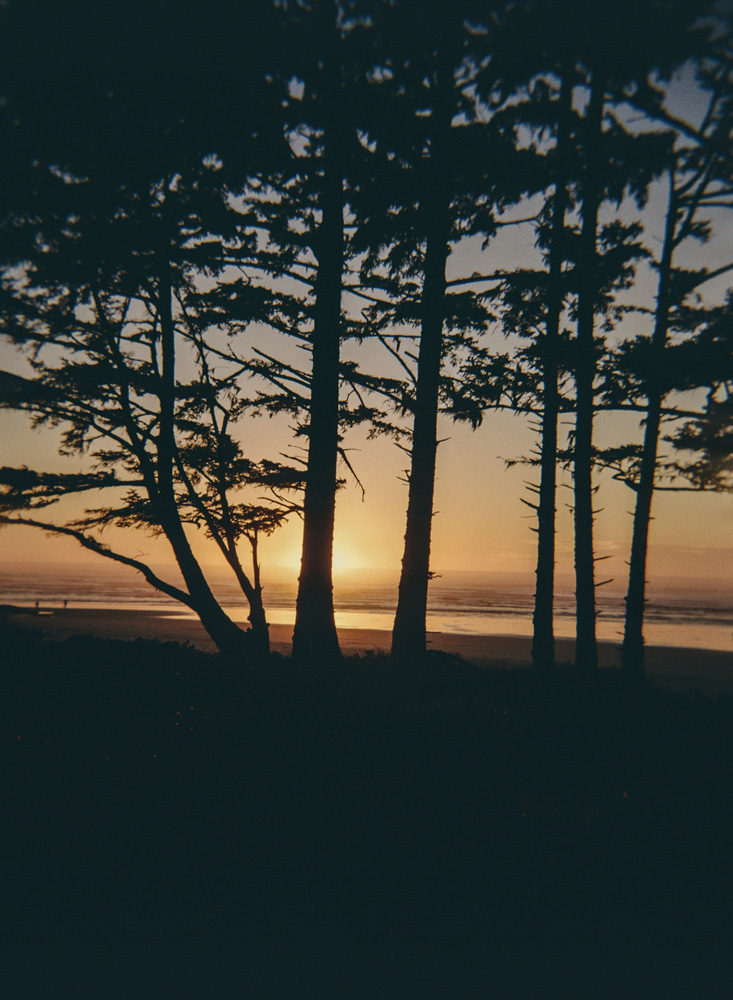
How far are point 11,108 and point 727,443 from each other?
42.5 ft

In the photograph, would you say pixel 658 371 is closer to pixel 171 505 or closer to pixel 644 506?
pixel 644 506

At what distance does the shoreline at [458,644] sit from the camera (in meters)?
20.6

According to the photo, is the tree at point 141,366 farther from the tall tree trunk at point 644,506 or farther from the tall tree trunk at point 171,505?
the tall tree trunk at point 644,506

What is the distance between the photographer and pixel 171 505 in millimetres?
12695

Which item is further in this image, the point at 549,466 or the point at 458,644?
the point at 458,644

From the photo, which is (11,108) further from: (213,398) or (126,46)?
(213,398)

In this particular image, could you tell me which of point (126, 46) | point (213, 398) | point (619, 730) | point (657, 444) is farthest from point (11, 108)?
point (657, 444)

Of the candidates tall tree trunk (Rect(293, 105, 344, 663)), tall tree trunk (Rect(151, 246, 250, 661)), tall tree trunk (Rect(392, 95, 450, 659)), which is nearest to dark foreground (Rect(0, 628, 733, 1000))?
tall tree trunk (Rect(293, 105, 344, 663))

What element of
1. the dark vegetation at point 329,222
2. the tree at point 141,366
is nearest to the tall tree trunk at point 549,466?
the dark vegetation at point 329,222

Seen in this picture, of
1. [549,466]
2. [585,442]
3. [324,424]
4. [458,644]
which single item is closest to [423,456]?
[324,424]

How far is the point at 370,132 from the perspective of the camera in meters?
10.7

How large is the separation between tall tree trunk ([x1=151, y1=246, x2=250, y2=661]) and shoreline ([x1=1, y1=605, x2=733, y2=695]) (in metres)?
5.34

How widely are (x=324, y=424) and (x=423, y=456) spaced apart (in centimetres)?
213

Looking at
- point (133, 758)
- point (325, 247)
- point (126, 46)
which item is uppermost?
point (126, 46)
